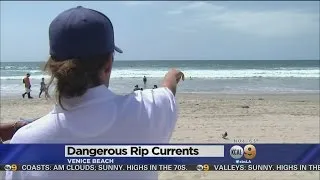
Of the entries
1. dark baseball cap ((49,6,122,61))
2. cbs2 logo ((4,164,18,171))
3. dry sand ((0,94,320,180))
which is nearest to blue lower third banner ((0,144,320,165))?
cbs2 logo ((4,164,18,171))

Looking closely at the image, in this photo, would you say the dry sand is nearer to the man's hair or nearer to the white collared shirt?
the white collared shirt

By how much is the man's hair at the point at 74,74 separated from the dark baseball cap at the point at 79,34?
0.02m

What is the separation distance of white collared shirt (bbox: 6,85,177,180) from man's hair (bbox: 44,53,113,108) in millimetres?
26

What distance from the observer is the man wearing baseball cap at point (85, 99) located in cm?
137

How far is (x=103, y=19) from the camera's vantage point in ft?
4.64

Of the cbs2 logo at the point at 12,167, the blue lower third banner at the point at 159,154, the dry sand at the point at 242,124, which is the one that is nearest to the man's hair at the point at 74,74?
the blue lower third banner at the point at 159,154

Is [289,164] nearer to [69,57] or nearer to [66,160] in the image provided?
[66,160]

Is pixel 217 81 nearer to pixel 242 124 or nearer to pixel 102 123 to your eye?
pixel 242 124

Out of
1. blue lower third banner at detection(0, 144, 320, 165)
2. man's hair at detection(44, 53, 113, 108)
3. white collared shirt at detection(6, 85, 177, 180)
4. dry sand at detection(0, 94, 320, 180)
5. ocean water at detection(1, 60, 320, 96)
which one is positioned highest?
man's hair at detection(44, 53, 113, 108)

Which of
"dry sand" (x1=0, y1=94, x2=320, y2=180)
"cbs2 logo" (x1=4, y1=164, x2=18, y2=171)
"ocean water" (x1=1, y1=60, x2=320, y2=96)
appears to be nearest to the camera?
"cbs2 logo" (x1=4, y1=164, x2=18, y2=171)

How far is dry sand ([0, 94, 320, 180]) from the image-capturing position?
6.55 metres

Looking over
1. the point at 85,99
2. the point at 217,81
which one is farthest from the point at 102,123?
the point at 217,81

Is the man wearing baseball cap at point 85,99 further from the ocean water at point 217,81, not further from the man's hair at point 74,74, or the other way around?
the ocean water at point 217,81

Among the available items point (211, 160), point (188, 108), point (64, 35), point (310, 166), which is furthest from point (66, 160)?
point (188, 108)
